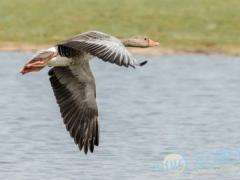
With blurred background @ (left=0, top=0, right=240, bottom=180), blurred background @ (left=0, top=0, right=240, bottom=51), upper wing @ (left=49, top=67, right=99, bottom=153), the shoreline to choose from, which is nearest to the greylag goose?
upper wing @ (left=49, top=67, right=99, bottom=153)

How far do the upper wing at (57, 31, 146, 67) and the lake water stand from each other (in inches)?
77.8

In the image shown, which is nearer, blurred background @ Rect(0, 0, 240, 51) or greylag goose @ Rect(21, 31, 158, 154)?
greylag goose @ Rect(21, 31, 158, 154)

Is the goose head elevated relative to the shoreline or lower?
elevated

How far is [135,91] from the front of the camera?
1912 cm

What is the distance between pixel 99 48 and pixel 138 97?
8853mm

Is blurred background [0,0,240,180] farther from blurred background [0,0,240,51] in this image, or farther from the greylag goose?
the greylag goose

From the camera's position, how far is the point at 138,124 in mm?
15453

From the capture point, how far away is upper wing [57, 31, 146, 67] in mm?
9016

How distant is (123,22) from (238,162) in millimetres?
12771

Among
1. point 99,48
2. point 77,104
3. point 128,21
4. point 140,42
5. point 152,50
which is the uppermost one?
point 99,48

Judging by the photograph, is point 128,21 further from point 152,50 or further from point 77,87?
point 77,87

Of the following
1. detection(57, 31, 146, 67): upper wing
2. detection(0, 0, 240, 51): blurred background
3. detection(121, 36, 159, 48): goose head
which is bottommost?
detection(0, 0, 240, 51): blurred background

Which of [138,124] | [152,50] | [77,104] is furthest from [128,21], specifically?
[77,104]

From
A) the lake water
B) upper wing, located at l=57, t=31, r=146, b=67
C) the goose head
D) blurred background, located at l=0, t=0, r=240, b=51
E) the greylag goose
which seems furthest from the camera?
blurred background, located at l=0, t=0, r=240, b=51
